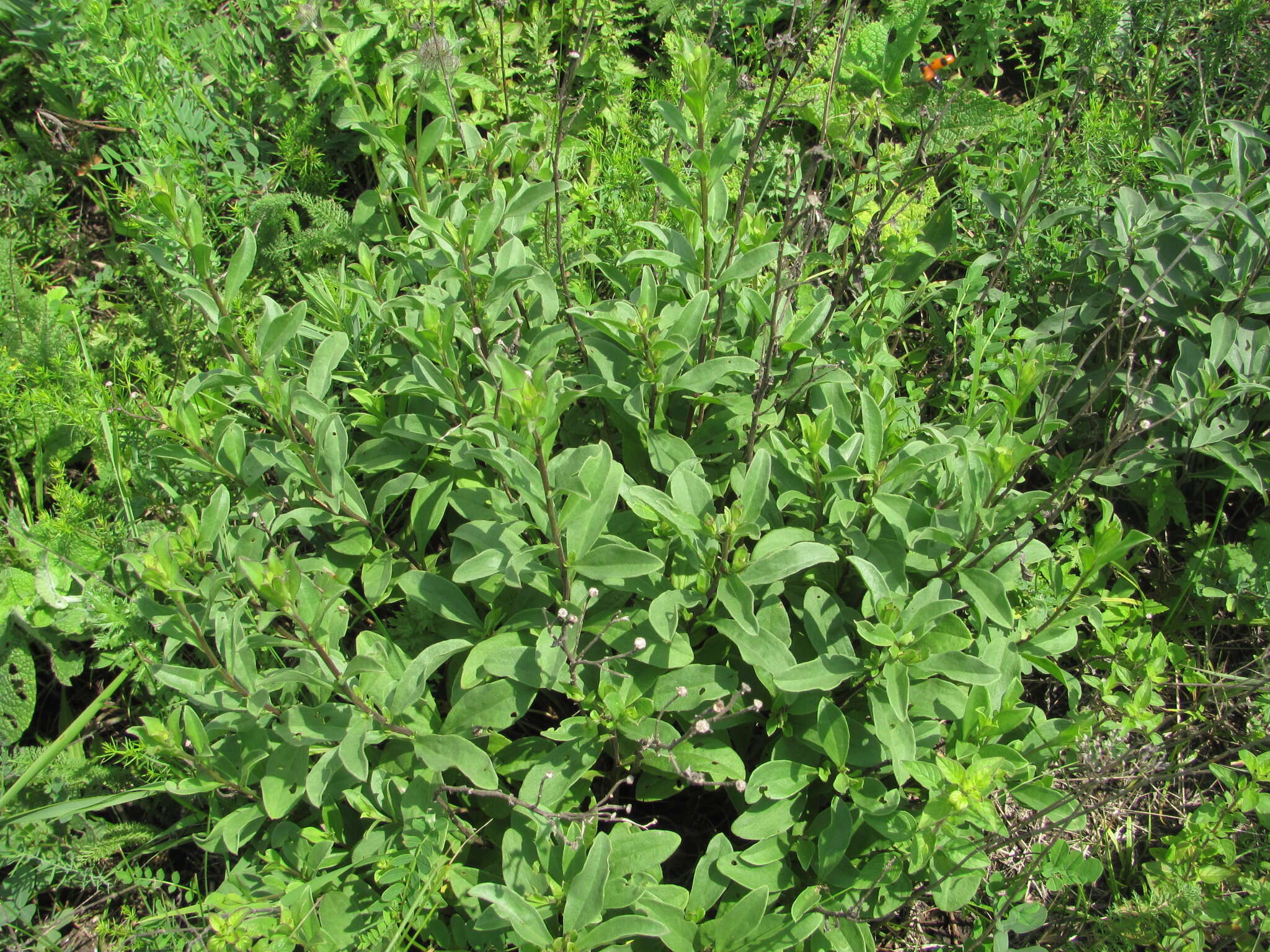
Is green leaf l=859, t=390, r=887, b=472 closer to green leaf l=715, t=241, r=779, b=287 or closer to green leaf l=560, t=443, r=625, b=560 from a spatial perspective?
green leaf l=715, t=241, r=779, b=287

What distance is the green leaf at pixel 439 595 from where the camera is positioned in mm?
2590

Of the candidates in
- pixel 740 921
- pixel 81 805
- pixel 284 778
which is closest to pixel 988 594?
pixel 740 921

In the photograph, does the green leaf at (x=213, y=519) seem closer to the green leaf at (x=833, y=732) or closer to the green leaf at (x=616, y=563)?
the green leaf at (x=616, y=563)

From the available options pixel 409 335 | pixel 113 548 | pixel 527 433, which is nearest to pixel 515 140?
pixel 409 335

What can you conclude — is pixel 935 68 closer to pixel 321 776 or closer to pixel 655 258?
pixel 655 258

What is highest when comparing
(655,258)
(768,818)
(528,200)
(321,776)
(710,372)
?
(528,200)

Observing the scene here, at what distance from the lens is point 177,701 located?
9.70 ft

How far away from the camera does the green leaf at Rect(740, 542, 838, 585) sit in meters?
2.29

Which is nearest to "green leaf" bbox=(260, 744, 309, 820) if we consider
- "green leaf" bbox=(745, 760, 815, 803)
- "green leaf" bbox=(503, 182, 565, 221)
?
"green leaf" bbox=(745, 760, 815, 803)

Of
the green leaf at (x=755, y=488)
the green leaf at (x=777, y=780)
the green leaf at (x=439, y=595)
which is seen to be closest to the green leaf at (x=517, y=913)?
the green leaf at (x=777, y=780)

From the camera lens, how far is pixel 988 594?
2.43m

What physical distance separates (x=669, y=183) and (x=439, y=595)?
1.39 metres

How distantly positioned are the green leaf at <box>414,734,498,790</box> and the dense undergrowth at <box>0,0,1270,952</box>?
0.06 feet

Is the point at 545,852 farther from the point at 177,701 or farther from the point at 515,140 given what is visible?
the point at 515,140
